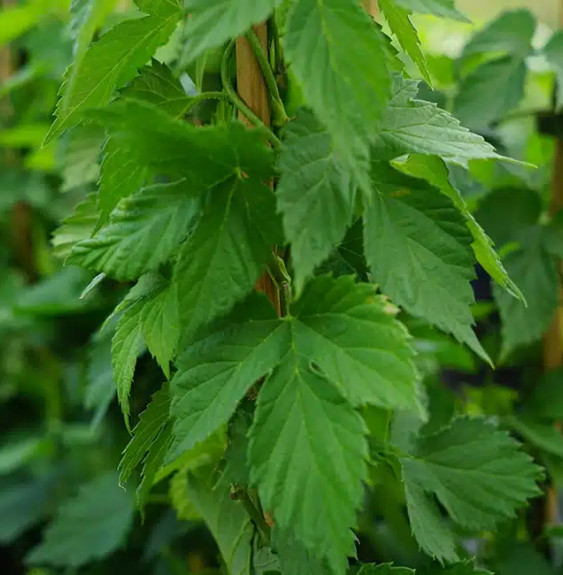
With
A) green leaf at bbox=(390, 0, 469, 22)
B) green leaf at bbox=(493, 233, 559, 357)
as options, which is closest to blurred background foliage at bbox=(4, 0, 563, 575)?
green leaf at bbox=(493, 233, 559, 357)

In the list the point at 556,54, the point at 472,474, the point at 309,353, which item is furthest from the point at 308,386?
the point at 556,54

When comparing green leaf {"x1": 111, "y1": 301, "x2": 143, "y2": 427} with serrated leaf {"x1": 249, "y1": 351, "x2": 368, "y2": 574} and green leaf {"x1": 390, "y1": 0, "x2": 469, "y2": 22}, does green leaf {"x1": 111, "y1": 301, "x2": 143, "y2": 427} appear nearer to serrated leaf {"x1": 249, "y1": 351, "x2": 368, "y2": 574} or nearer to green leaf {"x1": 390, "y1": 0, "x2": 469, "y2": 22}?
serrated leaf {"x1": 249, "y1": 351, "x2": 368, "y2": 574}

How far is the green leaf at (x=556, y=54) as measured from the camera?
2.51 feet

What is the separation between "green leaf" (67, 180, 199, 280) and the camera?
0.38 metres

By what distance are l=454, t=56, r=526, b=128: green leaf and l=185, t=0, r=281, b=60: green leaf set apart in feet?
1.60

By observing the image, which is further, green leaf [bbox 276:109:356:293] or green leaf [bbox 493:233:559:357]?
green leaf [bbox 493:233:559:357]

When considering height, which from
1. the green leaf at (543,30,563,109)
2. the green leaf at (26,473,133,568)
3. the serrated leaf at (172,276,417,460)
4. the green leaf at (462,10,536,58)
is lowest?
the green leaf at (26,473,133,568)

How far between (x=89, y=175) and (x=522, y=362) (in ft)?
1.73

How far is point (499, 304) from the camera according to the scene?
74 centimetres

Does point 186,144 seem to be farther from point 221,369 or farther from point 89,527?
point 89,527

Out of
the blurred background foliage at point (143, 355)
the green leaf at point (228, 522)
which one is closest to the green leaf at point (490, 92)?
the blurred background foliage at point (143, 355)

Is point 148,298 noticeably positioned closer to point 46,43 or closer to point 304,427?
point 304,427

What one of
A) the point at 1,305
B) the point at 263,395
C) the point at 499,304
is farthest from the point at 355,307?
the point at 1,305

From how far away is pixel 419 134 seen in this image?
0.41 meters
